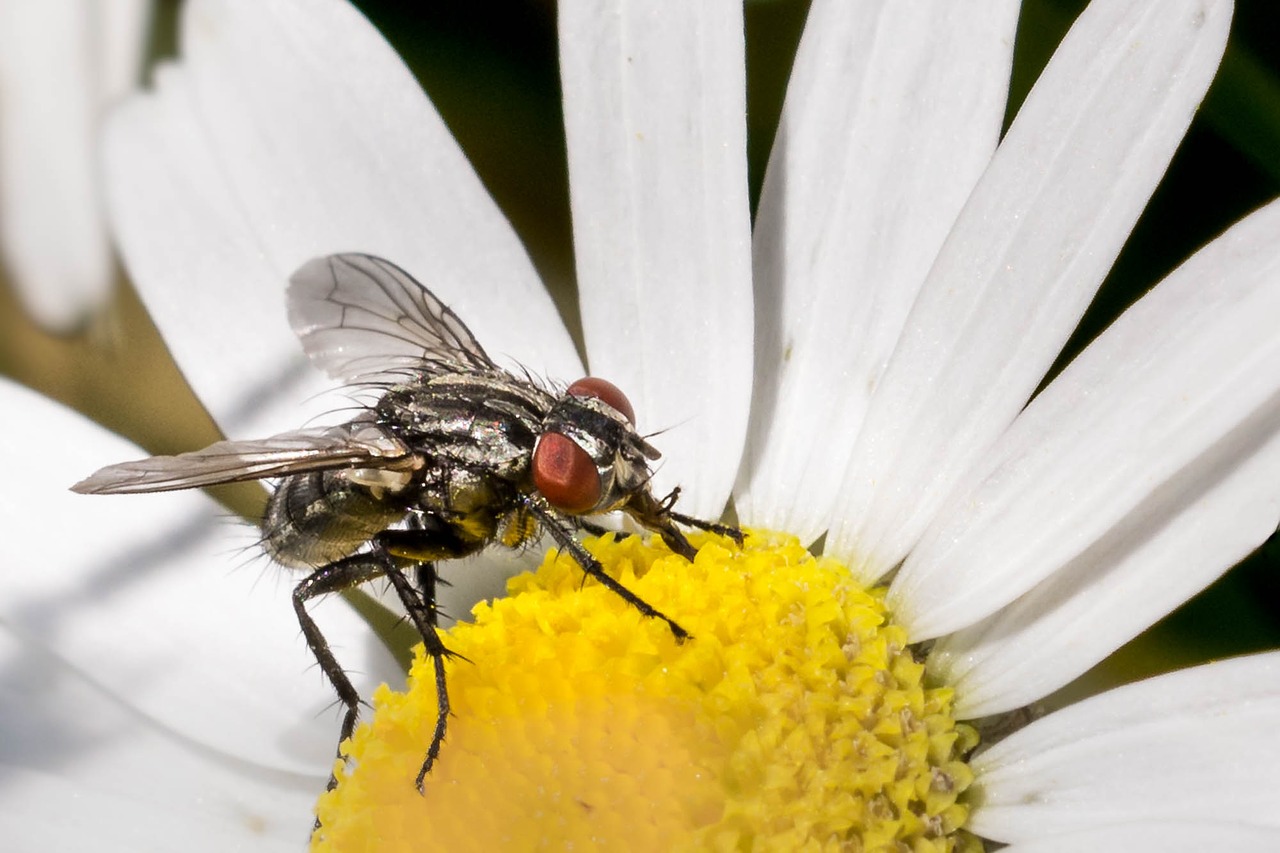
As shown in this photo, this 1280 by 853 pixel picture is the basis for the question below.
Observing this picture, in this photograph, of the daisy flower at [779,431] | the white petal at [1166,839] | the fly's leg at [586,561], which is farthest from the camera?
the fly's leg at [586,561]

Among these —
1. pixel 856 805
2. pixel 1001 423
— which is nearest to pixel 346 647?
pixel 856 805

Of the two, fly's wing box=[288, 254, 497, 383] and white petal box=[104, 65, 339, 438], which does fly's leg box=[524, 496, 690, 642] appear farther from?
white petal box=[104, 65, 339, 438]

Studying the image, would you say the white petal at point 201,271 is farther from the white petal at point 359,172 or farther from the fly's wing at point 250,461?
the fly's wing at point 250,461

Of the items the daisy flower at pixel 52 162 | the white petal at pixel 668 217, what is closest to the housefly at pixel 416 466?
the white petal at pixel 668 217

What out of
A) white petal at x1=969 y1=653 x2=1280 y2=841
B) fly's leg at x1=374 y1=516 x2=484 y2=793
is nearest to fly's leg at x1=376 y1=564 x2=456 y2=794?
fly's leg at x1=374 y1=516 x2=484 y2=793

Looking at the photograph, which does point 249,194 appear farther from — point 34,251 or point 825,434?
point 825,434

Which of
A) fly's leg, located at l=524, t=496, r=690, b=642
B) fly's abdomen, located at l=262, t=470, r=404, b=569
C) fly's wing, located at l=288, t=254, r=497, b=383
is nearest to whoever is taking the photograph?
fly's leg, located at l=524, t=496, r=690, b=642
